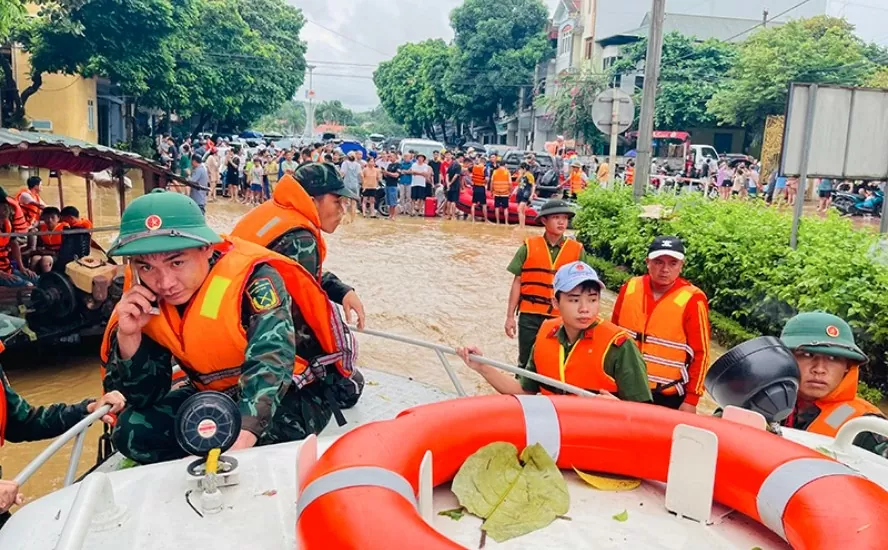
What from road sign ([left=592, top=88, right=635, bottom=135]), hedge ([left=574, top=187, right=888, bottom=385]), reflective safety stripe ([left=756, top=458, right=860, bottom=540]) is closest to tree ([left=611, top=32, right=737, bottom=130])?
road sign ([left=592, top=88, right=635, bottom=135])

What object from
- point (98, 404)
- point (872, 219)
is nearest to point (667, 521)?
point (98, 404)

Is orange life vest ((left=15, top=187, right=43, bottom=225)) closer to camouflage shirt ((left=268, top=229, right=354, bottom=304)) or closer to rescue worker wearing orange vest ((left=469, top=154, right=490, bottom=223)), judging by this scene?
camouflage shirt ((left=268, top=229, right=354, bottom=304))

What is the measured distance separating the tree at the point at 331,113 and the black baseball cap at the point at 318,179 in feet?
442

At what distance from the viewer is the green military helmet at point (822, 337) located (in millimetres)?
2865

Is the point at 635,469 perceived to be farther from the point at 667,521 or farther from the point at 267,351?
the point at 267,351

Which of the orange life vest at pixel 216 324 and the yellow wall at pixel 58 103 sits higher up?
the yellow wall at pixel 58 103

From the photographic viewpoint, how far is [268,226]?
135 inches

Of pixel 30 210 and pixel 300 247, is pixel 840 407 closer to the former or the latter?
pixel 300 247

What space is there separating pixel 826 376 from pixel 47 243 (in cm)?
779

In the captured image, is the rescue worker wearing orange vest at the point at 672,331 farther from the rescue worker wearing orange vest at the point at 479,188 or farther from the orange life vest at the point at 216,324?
the rescue worker wearing orange vest at the point at 479,188

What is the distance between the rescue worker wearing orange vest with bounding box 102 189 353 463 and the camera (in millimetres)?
2271

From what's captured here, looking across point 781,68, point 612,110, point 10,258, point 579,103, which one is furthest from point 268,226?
point 579,103

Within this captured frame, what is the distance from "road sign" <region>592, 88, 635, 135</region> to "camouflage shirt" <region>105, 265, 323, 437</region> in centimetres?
962

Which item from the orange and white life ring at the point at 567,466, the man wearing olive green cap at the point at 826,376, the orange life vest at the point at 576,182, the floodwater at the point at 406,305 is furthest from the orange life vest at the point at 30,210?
the orange life vest at the point at 576,182
